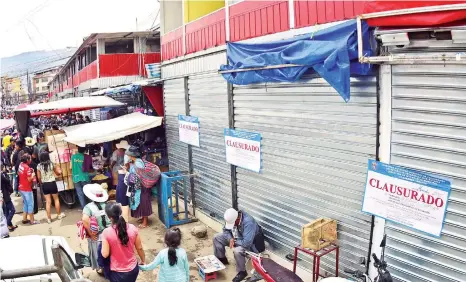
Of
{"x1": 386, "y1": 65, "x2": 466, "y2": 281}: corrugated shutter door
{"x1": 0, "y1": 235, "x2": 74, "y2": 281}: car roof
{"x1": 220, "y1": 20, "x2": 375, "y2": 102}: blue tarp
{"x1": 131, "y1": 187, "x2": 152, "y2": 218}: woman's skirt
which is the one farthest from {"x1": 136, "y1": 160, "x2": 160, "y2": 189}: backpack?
{"x1": 386, "y1": 65, "x2": 466, "y2": 281}: corrugated shutter door

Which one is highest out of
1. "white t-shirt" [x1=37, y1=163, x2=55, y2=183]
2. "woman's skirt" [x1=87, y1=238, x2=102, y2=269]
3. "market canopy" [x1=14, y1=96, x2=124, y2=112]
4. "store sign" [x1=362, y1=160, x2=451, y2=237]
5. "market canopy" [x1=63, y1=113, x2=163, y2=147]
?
"market canopy" [x1=14, y1=96, x2=124, y2=112]

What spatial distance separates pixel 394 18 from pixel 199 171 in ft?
21.6

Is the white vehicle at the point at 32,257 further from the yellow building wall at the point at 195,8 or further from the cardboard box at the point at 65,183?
the yellow building wall at the point at 195,8

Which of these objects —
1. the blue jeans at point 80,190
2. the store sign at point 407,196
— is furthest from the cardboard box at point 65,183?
the store sign at point 407,196

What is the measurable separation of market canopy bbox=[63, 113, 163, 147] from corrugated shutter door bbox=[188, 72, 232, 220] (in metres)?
1.72

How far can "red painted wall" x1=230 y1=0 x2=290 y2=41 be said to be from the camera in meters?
6.49

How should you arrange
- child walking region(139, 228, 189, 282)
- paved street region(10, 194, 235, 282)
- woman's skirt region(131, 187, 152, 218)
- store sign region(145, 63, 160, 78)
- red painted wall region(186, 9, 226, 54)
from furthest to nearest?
store sign region(145, 63, 160, 78) < woman's skirt region(131, 187, 152, 218) < red painted wall region(186, 9, 226, 54) < paved street region(10, 194, 235, 282) < child walking region(139, 228, 189, 282)

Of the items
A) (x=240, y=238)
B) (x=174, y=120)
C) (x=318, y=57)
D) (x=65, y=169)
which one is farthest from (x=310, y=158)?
(x=65, y=169)

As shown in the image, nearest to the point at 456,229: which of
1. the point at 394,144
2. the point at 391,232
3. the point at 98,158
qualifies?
the point at 391,232

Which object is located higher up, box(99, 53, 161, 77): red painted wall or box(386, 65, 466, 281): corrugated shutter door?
box(99, 53, 161, 77): red painted wall

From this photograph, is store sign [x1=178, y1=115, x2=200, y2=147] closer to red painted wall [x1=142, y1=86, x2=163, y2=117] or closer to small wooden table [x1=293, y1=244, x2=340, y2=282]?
red painted wall [x1=142, y1=86, x2=163, y2=117]

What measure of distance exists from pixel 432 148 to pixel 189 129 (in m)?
6.50

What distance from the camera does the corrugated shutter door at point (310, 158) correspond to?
5.13 meters

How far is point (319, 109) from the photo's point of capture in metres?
5.71
